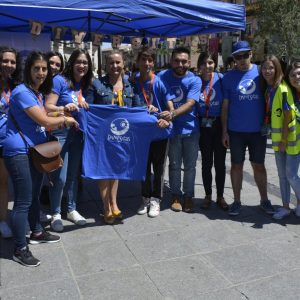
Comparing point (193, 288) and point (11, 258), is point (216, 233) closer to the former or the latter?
point (193, 288)

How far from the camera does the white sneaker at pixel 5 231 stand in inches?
154

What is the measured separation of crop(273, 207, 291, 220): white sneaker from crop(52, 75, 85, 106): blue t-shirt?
258cm

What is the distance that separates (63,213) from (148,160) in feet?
3.95

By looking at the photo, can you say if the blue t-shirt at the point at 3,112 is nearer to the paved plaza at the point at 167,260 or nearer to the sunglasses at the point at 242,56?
the paved plaza at the point at 167,260

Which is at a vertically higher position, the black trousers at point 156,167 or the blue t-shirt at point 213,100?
the blue t-shirt at point 213,100

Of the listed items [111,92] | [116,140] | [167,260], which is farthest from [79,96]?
[167,260]

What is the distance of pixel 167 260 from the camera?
3.46m

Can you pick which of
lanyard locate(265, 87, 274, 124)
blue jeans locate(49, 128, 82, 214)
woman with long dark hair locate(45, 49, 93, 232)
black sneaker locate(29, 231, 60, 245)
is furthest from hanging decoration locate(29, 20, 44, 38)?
lanyard locate(265, 87, 274, 124)

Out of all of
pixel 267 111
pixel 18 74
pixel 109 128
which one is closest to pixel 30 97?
pixel 18 74

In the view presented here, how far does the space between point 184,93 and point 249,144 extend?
0.95 meters

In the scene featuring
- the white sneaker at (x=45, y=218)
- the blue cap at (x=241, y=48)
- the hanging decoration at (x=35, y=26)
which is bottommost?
the white sneaker at (x=45, y=218)

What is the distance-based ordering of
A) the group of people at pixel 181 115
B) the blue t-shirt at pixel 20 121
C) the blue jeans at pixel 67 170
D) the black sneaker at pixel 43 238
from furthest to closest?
the blue jeans at pixel 67 170 → the group of people at pixel 181 115 → the black sneaker at pixel 43 238 → the blue t-shirt at pixel 20 121

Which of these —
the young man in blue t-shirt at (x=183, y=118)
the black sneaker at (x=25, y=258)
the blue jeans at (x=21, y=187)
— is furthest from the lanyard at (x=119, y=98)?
the black sneaker at (x=25, y=258)

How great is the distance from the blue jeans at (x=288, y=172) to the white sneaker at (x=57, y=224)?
252 centimetres
